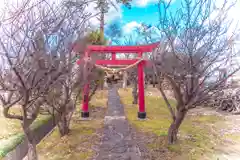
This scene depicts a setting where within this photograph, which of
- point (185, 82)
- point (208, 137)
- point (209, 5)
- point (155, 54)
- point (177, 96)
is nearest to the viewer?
point (209, 5)

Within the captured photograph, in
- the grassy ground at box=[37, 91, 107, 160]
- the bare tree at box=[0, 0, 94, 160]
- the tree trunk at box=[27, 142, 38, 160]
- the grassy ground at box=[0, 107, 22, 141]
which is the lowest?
the grassy ground at box=[37, 91, 107, 160]

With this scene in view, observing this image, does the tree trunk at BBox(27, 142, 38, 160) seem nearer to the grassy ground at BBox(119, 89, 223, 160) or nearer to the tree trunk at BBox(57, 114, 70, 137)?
the tree trunk at BBox(57, 114, 70, 137)

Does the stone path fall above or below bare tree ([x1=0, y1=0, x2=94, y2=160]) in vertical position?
below

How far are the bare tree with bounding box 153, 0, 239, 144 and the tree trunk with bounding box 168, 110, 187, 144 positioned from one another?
0.37ft

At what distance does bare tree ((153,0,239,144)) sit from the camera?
5129 millimetres

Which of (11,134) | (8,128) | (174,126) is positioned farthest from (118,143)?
(8,128)

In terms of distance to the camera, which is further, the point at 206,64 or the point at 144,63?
the point at 144,63

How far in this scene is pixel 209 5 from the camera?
5.01m

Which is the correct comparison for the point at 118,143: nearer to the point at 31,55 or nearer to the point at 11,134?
the point at 11,134

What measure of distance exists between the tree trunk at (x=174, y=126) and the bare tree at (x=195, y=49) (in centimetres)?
11

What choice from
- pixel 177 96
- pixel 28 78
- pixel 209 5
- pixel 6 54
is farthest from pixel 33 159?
pixel 209 5

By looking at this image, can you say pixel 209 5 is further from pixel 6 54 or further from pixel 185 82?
pixel 6 54

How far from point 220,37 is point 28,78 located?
15.6ft

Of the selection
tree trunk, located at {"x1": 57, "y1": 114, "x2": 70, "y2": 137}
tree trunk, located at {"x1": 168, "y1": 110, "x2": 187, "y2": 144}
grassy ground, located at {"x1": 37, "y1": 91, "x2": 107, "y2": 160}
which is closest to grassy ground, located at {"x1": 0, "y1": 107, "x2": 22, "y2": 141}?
grassy ground, located at {"x1": 37, "y1": 91, "x2": 107, "y2": 160}
